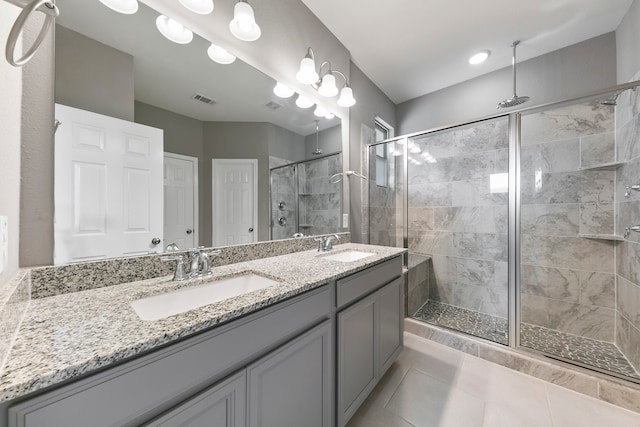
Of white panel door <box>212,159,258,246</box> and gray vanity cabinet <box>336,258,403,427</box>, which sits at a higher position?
white panel door <box>212,159,258,246</box>

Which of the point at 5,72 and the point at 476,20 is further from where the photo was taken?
the point at 476,20

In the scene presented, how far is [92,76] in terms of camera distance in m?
0.90

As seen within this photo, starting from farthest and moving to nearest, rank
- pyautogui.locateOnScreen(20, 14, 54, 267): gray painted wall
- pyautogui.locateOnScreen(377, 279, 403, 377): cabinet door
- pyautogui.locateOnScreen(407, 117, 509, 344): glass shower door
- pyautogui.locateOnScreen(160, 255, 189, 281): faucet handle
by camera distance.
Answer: pyautogui.locateOnScreen(407, 117, 509, 344): glass shower door → pyautogui.locateOnScreen(377, 279, 403, 377): cabinet door → pyautogui.locateOnScreen(160, 255, 189, 281): faucet handle → pyautogui.locateOnScreen(20, 14, 54, 267): gray painted wall

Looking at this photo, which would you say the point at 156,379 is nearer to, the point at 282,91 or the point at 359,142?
the point at 282,91

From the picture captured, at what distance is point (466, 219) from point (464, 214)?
2.4 inches

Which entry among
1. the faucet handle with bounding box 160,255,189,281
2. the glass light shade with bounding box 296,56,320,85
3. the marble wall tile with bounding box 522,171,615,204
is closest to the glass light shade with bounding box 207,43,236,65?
the glass light shade with bounding box 296,56,320,85

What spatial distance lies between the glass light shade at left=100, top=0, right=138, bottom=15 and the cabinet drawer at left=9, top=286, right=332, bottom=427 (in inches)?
49.8

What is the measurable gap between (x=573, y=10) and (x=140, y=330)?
3.23 m

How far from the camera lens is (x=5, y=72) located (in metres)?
0.66

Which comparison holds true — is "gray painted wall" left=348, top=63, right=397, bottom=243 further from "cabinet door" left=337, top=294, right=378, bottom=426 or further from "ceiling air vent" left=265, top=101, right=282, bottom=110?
"cabinet door" left=337, top=294, right=378, bottom=426

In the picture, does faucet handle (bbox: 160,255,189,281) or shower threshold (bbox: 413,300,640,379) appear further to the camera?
shower threshold (bbox: 413,300,640,379)

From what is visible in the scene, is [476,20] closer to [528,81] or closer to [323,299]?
[528,81]

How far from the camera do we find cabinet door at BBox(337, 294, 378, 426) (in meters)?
1.15

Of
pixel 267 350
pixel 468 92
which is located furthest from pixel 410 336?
pixel 468 92
